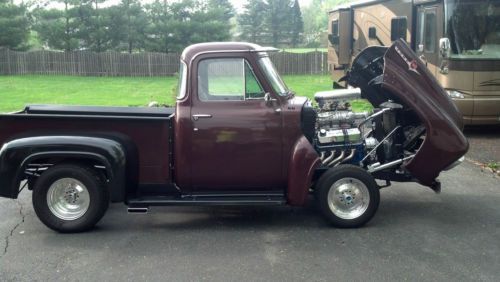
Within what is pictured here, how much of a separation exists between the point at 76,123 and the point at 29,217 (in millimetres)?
1400

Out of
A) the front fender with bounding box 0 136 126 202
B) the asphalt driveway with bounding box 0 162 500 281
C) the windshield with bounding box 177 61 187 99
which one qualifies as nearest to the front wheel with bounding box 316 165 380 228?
the asphalt driveway with bounding box 0 162 500 281

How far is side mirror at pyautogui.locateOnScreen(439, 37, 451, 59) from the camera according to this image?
433 inches

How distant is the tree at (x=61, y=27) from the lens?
33.5 m

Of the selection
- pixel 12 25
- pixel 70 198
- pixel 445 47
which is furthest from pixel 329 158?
pixel 12 25

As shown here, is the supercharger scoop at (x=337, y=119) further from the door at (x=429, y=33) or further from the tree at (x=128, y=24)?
the tree at (x=128, y=24)

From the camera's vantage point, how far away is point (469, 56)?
1109 cm

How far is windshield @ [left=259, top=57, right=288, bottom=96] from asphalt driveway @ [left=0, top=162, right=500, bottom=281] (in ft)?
4.83

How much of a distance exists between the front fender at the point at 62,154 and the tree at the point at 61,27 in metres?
29.3

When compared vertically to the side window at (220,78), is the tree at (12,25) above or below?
above

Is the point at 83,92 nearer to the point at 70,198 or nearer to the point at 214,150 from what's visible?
the point at 70,198

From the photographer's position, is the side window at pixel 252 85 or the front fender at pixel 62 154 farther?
the side window at pixel 252 85

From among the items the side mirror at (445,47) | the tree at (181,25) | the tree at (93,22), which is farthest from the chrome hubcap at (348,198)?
the tree at (93,22)

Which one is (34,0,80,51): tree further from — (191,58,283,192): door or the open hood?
the open hood

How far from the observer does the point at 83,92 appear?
21.3 m
